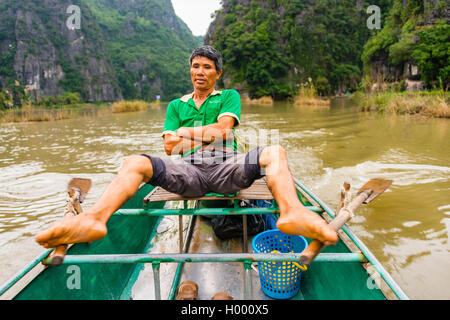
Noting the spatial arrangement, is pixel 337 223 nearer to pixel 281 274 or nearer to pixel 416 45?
pixel 281 274

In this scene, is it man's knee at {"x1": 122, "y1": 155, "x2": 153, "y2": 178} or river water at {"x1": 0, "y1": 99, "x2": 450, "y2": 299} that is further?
river water at {"x1": 0, "y1": 99, "x2": 450, "y2": 299}

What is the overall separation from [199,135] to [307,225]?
1.13 meters

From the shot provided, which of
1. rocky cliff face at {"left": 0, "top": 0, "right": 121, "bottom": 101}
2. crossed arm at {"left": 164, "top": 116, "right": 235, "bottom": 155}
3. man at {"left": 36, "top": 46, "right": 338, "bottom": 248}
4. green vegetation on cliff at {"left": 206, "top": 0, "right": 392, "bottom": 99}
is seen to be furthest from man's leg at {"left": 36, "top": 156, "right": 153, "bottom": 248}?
rocky cliff face at {"left": 0, "top": 0, "right": 121, "bottom": 101}

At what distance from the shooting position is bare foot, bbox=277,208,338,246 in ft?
3.42

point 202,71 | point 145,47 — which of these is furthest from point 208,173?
point 145,47

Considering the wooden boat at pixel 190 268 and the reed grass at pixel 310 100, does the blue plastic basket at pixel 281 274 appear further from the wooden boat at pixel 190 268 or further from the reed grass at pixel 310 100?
the reed grass at pixel 310 100

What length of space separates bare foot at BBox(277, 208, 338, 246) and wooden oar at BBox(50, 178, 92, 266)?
0.93 meters

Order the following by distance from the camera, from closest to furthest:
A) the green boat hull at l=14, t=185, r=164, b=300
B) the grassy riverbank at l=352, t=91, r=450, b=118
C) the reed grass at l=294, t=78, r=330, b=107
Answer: the green boat hull at l=14, t=185, r=164, b=300
the grassy riverbank at l=352, t=91, r=450, b=118
the reed grass at l=294, t=78, r=330, b=107

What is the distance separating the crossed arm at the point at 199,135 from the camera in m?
1.98

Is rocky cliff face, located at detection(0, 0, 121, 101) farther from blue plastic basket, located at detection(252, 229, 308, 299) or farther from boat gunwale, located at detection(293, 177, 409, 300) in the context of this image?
boat gunwale, located at detection(293, 177, 409, 300)

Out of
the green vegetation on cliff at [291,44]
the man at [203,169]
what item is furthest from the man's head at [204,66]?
the green vegetation on cliff at [291,44]

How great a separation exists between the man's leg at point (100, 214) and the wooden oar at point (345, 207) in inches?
34.1
